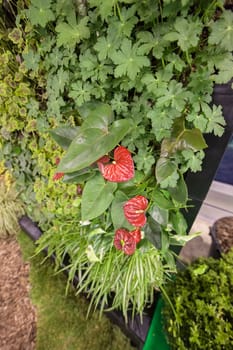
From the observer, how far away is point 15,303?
160 centimetres

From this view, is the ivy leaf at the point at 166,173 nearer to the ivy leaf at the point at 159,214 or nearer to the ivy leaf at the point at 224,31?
the ivy leaf at the point at 159,214

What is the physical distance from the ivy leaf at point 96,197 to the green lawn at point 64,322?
0.93m

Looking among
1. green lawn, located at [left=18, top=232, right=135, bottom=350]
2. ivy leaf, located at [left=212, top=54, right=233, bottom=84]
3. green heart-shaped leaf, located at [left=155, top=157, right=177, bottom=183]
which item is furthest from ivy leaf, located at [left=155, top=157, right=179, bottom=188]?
green lawn, located at [left=18, top=232, right=135, bottom=350]

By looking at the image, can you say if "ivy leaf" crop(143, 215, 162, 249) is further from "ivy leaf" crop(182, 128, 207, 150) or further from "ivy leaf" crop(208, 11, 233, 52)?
"ivy leaf" crop(208, 11, 233, 52)

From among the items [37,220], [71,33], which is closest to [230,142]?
[71,33]

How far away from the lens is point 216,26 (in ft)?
2.02

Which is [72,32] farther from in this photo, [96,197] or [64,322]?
[64,322]

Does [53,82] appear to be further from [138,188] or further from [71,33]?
[138,188]

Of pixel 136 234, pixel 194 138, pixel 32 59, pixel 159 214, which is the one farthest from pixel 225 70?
pixel 32 59

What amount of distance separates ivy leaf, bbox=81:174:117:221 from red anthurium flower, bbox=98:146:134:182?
0.11 metres

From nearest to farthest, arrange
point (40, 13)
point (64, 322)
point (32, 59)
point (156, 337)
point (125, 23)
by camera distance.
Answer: point (125, 23) < point (40, 13) < point (32, 59) < point (156, 337) < point (64, 322)

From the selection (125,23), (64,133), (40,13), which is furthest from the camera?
Answer: (64,133)

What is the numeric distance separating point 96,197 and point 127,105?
0.37 metres

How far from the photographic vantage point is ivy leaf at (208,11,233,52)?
0.60m
